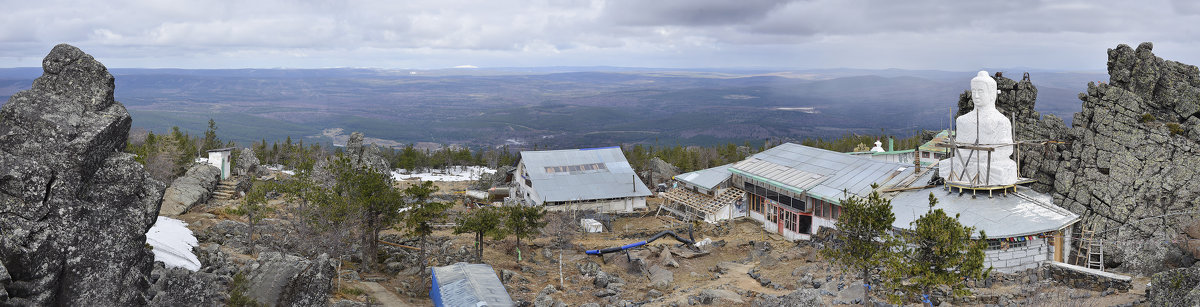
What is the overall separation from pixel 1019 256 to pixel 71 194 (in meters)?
31.4

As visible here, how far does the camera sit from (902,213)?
32.5 meters

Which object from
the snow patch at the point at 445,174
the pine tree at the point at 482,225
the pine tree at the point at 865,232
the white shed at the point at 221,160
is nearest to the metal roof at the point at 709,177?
the pine tree at the point at 482,225

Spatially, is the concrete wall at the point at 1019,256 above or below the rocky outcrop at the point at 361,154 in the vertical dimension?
below

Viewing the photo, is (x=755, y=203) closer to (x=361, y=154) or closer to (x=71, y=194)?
(x=361, y=154)

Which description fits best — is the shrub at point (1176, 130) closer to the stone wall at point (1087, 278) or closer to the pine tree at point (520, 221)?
the stone wall at point (1087, 278)

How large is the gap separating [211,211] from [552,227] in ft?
61.0

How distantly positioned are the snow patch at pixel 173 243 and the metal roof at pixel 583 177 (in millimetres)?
22922

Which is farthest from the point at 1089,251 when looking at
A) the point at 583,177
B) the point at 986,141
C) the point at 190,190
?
the point at 190,190

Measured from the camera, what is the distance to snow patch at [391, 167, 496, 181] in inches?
3219

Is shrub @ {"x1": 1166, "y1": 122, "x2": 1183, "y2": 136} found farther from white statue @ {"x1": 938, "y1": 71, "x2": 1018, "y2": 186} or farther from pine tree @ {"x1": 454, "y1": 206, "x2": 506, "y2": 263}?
pine tree @ {"x1": 454, "y1": 206, "x2": 506, "y2": 263}

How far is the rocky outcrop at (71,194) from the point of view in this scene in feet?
50.1

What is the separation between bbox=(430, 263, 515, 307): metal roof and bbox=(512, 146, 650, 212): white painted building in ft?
68.2

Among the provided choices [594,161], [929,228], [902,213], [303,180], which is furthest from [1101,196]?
[303,180]

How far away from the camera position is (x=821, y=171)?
41.2 metres
